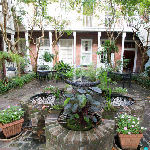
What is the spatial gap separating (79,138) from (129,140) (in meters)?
1.22

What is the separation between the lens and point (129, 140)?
7.44ft

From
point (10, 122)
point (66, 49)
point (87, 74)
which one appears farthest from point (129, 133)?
point (66, 49)

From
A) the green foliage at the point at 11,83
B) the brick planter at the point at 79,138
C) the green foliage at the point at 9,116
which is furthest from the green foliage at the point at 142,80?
the green foliage at the point at 11,83

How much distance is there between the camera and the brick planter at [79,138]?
1.56 metres

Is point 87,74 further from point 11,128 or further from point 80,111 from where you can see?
point 11,128

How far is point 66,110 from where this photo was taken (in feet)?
5.80

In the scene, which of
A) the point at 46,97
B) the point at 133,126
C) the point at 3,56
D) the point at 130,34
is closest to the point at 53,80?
the point at 3,56

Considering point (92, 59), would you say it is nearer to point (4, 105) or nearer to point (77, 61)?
point (77, 61)

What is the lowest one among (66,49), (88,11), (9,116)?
(9,116)

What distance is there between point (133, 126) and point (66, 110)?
1353mm

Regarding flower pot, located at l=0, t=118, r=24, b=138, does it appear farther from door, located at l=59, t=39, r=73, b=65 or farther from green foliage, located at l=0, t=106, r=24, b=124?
door, located at l=59, t=39, r=73, b=65

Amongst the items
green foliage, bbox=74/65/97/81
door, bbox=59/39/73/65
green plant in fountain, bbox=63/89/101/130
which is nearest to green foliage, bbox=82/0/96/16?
door, bbox=59/39/73/65

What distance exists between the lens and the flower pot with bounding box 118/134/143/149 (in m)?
2.23

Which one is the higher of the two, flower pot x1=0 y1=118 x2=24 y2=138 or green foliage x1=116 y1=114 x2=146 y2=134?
green foliage x1=116 y1=114 x2=146 y2=134
